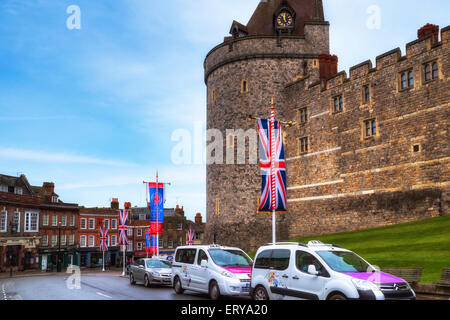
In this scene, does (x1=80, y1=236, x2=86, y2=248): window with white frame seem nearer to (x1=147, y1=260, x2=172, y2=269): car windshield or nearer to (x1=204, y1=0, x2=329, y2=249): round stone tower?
(x1=204, y1=0, x2=329, y2=249): round stone tower

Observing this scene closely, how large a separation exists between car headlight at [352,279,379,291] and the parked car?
41.0ft

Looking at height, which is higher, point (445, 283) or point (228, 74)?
point (228, 74)

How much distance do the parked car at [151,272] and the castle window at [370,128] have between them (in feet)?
57.6

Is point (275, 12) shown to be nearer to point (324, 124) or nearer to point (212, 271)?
point (324, 124)

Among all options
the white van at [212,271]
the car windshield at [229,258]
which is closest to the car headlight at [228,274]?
the white van at [212,271]

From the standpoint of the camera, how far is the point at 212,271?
15.9 metres

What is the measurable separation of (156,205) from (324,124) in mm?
14543

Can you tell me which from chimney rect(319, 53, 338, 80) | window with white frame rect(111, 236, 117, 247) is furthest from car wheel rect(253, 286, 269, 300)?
window with white frame rect(111, 236, 117, 247)

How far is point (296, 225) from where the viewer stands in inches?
Result: 1542

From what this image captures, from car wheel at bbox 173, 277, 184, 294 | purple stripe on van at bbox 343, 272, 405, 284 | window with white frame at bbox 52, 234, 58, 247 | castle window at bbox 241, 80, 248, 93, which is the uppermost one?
castle window at bbox 241, 80, 248, 93

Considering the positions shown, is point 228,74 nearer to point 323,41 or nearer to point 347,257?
point 323,41

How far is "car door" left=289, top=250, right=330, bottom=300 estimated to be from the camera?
11547 mm

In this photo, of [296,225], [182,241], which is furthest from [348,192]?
[182,241]
